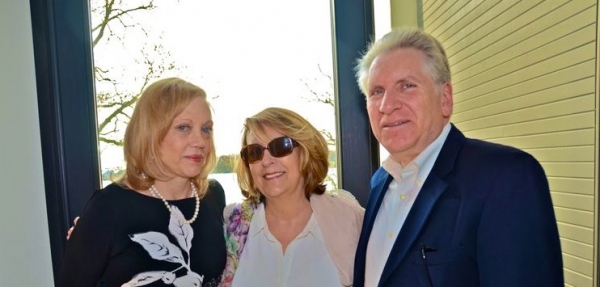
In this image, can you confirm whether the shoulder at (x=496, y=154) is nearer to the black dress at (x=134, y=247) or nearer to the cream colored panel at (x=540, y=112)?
the cream colored panel at (x=540, y=112)

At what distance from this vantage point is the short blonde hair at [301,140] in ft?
5.16

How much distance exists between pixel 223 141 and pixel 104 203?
704mm

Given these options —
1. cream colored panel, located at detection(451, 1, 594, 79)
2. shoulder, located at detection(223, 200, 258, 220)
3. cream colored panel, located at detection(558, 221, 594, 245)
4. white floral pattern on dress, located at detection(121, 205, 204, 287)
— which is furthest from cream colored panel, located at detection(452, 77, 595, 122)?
white floral pattern on dress, located at detection(121, 205, 204, 287)

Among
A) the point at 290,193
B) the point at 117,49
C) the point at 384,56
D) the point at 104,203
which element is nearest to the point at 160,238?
the point at 104,203

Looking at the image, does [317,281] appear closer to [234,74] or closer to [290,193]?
[290,193]

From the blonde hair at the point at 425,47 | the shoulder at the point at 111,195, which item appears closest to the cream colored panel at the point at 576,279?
the blonde hair at the point at 425,47

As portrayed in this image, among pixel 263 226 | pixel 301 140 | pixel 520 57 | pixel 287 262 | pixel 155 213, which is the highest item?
pixel 520 57

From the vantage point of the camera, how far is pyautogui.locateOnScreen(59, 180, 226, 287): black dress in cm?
134

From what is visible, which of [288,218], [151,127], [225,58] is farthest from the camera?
[225,58]

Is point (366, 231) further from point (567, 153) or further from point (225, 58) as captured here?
point (225, 58)

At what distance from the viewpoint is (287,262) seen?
5.06ft

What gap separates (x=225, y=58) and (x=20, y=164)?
1021 millimetres

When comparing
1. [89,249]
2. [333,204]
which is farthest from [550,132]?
[89,249]

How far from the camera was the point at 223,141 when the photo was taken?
6.53 ft
